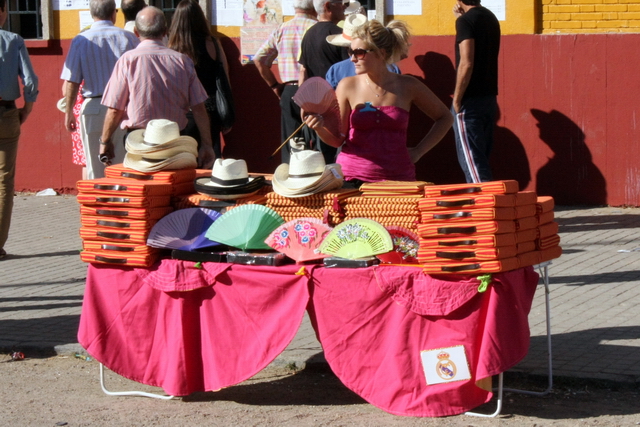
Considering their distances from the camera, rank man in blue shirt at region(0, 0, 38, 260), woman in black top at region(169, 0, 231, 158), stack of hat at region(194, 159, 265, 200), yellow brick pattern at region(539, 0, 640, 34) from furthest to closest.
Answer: yellow brick pattern at region(539, 0, 640, 34) → man in blue shirt at region(0, 0, 38, 260) → woman in black top at region(169, 0, 231, 158) → stack of hat at region(194, 159, 265, 200)

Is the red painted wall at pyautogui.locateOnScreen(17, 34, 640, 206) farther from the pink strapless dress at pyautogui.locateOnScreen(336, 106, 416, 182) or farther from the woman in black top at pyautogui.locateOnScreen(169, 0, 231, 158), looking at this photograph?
the pink strapless dress at pyautogui.locateOnScreen(336, 106, 416, 182)

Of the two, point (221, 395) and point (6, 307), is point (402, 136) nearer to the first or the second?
point (221, 395)

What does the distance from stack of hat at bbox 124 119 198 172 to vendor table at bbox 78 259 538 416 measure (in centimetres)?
58

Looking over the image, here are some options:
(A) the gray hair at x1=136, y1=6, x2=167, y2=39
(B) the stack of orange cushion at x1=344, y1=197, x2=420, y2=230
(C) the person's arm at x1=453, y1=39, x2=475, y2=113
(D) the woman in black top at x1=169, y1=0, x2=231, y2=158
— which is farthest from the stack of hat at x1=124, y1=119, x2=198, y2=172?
(C) the person's arm at x1=453, y1=39, x2=475, y2=113

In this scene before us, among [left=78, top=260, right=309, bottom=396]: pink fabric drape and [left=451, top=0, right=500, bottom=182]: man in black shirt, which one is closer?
[left=78, top=260, right=309, bottom=396]: pink fabric drape

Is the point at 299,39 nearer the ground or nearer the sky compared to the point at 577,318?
nearer the sky

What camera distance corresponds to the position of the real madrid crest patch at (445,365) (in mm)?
4590

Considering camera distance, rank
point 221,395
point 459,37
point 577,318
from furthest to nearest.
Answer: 1. point 459,37
2. point 577,318
3. point 221,395

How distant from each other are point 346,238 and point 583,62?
6.13 metres

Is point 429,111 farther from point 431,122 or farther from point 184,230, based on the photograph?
point 431,122

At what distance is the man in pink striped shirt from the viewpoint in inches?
265

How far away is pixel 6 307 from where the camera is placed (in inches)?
287

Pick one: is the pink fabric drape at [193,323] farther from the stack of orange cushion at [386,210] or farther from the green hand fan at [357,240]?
the stack of orange cushion at [386,210]

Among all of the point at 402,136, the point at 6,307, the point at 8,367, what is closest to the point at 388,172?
the point at 402,136
